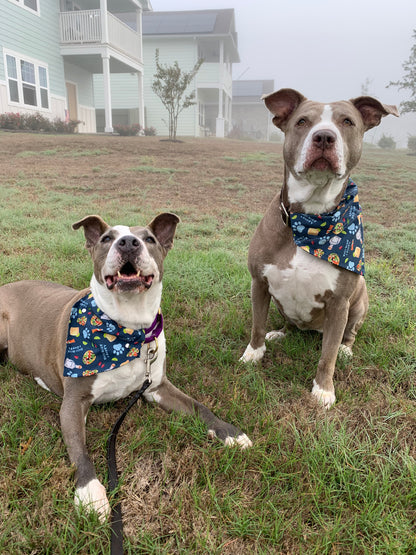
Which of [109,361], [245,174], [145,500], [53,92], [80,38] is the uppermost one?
[80,38]

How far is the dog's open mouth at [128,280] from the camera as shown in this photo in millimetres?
2258

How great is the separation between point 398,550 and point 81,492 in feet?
4.75

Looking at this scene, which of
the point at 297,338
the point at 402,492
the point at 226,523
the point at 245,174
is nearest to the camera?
the point at 226,523

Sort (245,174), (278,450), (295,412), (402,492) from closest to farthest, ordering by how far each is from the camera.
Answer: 1. (402,492)
2. (278,450)
3. (295,412)
4. (245,174)

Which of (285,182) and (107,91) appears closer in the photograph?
(285,182)

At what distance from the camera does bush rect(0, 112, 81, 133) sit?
49.0 ft

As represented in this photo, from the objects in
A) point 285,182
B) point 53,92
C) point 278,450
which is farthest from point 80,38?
point 278,450

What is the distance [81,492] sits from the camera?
6.44 feet

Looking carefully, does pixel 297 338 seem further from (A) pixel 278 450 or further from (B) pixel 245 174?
(B) pixel 245 174

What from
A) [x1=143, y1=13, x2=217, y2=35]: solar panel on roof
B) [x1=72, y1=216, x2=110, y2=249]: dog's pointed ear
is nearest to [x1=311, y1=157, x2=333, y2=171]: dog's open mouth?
[x1=72, y1=216, x2=110, y2=249]: dog's pointed ear

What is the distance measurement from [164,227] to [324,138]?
3.87ft

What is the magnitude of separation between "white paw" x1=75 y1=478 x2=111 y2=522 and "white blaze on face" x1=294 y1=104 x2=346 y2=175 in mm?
2114

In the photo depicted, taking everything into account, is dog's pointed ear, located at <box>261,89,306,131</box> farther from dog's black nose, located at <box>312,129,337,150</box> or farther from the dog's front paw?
the dog's front paw

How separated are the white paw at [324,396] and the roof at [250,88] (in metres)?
49.9
